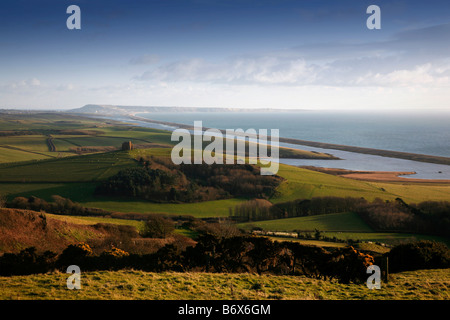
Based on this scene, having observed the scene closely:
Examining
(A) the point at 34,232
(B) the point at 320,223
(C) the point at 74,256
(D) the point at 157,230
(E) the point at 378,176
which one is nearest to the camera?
(C) the point at 74,256

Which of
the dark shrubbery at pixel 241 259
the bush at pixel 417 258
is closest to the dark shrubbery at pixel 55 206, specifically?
the dark shrubbery at pixel 241 259

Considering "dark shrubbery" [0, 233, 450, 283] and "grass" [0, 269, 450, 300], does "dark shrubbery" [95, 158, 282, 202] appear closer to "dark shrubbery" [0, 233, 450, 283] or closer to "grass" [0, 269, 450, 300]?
"dark shrubbery" [0, 233, 450, 283]

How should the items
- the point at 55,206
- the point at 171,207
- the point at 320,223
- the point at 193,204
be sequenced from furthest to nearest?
1. the point at 193,204
2. the point at 171,207
3. the point at 55,206
4. the point at 320,223

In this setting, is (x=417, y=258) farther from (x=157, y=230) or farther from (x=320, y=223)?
(x=320, y=223)

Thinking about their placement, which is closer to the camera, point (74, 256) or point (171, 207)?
point (74, 256)

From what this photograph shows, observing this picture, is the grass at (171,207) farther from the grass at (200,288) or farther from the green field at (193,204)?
the grass at (200,288)

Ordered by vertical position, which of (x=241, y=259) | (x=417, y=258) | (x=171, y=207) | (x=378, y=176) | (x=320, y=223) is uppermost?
(x=241, y=259)

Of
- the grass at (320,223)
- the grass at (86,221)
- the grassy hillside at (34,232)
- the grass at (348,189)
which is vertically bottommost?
the grass at (320,223)

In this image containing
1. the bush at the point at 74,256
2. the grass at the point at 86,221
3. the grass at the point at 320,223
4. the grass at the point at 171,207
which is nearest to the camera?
the bush at the point at 74,256

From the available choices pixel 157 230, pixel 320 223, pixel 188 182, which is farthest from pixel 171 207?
pixel 157 230
